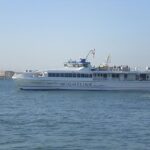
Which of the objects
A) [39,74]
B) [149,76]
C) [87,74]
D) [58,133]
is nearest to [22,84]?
[39,74]

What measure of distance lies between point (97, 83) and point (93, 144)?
56.3 m

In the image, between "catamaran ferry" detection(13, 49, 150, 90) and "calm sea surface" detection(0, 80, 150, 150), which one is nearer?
"calm sea surface" detection(0, 80, 150, 150)

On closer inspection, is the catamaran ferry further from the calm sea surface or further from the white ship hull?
the calm sea surface

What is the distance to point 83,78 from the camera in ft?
260

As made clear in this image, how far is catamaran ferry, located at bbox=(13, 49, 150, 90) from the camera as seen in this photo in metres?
78.0

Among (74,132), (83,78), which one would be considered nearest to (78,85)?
(83,78)

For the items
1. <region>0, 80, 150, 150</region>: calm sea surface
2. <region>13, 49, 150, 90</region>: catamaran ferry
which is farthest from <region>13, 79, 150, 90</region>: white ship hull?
<region>0, 80, 150, 150</region>: calm sea surface

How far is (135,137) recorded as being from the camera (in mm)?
25516

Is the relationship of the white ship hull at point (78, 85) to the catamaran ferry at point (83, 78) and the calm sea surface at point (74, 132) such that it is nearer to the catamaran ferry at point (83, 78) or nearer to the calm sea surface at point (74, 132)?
the catamaran ferry at point (83, 78)

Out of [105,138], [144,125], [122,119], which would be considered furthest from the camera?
[122,119]

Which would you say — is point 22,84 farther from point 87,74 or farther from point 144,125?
point 144,125

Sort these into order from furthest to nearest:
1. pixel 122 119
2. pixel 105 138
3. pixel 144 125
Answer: pixel 122 119 < pixel 144 125 < pixel 105 138

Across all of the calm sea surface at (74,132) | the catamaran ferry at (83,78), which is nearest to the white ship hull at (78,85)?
the catamaran ferry at (83,78)

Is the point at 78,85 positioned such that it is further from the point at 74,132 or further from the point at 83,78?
the point at 74,132
